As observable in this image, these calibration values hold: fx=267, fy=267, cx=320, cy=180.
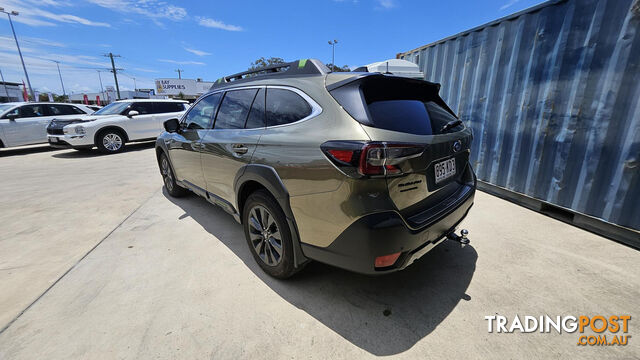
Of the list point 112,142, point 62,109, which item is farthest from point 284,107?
point 62,109

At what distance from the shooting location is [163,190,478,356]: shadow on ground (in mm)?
1774

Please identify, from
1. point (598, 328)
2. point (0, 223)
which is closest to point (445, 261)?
point (598, 328)

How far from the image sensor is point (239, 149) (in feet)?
7.86

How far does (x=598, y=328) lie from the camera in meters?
1.80

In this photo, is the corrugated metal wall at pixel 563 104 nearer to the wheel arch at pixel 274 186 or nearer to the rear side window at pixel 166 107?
the wheel arch at pixel 274 186

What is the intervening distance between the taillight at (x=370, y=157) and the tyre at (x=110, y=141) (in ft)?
33.1

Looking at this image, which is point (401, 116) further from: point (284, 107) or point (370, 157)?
point (284, 107)

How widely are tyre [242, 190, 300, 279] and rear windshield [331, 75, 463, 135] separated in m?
0.95

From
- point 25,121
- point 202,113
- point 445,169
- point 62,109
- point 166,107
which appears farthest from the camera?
point 166,107

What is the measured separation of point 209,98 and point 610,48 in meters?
4.41

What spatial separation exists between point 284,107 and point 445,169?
1.32 meters

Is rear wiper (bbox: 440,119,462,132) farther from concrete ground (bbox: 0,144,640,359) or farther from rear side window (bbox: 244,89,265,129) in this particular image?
rear side window (bbox: 244,89,265,129)

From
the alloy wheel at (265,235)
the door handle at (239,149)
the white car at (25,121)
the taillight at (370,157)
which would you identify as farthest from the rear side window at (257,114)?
the white car at (25,121)

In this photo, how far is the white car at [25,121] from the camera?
28.1ft
